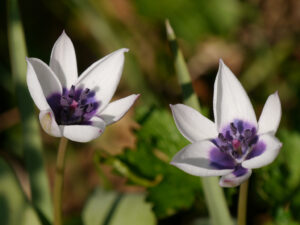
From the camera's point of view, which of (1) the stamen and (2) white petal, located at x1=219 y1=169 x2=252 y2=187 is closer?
(2) white petal, located at x1=219 y1=169 x2=252 y2=187

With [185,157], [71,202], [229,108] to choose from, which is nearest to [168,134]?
[229,108]

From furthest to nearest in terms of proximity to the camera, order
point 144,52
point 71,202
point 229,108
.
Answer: point 144,52
point 71,202
point 229,108

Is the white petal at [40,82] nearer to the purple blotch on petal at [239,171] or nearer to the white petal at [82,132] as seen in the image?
the white petal at [82,132]

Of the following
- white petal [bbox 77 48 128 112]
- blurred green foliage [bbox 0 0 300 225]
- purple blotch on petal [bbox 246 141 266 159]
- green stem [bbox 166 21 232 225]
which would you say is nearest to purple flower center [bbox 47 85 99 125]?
white petal [bbox 77 48 128 112]

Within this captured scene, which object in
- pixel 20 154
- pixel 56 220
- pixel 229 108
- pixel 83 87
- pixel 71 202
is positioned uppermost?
pixel 83 87

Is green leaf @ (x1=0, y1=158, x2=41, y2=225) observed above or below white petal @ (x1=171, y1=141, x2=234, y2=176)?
below

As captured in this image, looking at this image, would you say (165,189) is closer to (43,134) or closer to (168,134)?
(168,134)

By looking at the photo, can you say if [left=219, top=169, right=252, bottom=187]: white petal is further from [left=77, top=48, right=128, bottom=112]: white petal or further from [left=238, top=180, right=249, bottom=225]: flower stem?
[left=77, top=48, right=128, bottom=112]: white petal
